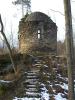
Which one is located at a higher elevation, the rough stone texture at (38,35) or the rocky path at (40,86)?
the rough stone texture at (38,35)

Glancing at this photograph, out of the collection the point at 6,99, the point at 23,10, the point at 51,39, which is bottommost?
the point at 6,99

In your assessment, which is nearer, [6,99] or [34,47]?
[6,99]

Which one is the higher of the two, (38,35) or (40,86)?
(38,35)

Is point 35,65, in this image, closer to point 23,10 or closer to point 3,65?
point 3,65

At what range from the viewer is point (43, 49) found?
33500 millimetres

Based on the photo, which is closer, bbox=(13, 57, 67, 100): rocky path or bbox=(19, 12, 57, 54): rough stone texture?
bbox=(13, 57, 67, 100): rocky path

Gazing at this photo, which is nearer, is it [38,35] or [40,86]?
[40,86]

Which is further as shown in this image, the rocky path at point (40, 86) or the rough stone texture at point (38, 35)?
the rough stone texture at point (38, 35)

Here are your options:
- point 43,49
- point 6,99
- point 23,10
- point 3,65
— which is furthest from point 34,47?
point 23,10

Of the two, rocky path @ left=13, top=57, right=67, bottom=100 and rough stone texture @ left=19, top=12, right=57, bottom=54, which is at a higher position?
rough stone texture @ left=19, top=12, right=57, bottom=54

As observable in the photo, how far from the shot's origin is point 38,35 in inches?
1345

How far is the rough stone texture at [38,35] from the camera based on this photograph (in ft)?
111

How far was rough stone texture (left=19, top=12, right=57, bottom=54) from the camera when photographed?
33750mm

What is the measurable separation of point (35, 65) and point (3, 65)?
8.94 ft
